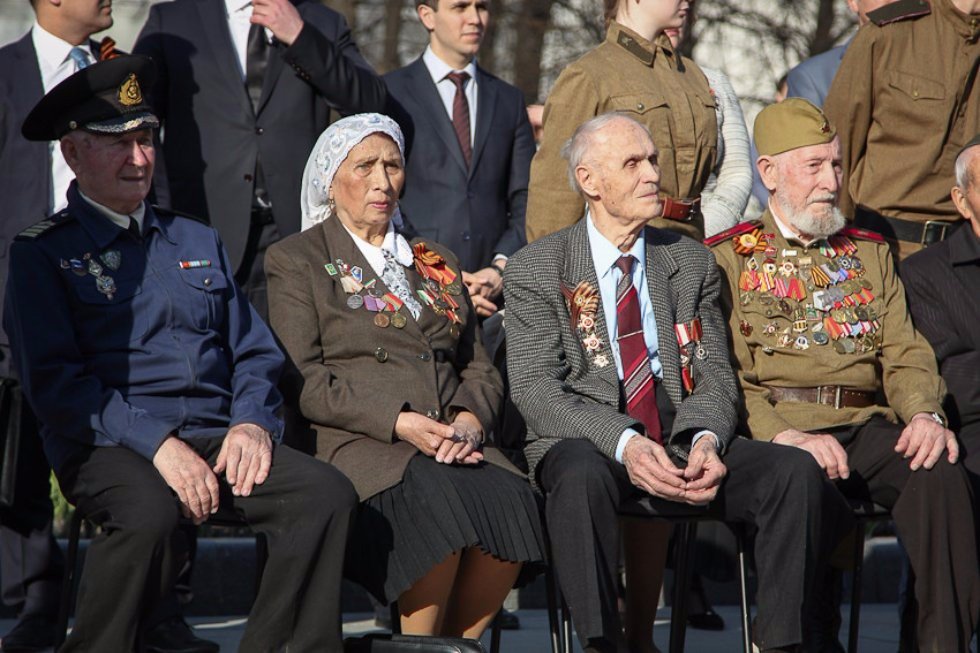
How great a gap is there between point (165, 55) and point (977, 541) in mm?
3488

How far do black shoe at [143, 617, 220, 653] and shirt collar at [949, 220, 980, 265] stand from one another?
2989 millimetres

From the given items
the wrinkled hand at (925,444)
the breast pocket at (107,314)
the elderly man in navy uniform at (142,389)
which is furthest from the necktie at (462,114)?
the wrinkled hand at (925,444)

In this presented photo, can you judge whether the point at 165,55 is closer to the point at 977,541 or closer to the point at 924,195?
the point at 924,195

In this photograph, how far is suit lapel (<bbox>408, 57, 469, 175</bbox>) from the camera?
6.55 meters

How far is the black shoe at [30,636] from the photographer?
220 inches

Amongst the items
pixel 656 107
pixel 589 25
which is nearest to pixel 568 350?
pixel 656 107

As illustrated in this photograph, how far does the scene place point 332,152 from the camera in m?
5.45

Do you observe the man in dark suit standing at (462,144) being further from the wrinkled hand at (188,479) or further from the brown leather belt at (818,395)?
the wrinkled hand at (188,479)

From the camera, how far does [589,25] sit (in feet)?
44.4

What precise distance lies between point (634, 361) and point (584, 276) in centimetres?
33

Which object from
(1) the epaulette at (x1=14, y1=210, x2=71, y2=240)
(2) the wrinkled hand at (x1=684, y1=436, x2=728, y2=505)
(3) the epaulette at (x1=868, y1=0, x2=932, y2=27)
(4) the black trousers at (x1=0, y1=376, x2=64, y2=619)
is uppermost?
(3) the epaulette at (x1=868, y1=0, x2=932, y2=27)

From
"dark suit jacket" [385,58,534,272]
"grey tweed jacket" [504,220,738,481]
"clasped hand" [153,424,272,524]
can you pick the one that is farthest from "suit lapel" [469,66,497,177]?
"clasped hand" [153,424,272,524]

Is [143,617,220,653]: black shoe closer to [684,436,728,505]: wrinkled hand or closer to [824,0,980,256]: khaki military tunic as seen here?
[684,436,728,505]: wrinkled hand

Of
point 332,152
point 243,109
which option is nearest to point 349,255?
point 332,152
